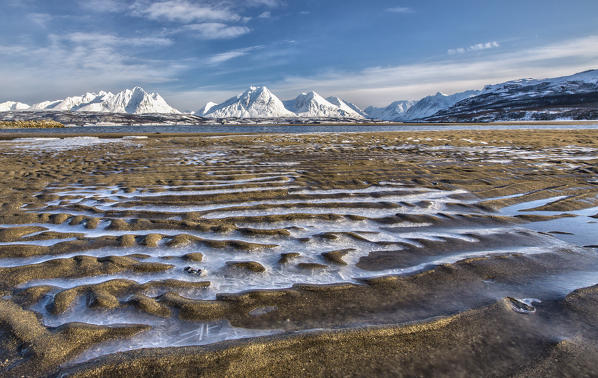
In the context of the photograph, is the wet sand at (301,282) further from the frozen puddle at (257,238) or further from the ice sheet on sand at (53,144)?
the ice sheet on sand at (53,144)

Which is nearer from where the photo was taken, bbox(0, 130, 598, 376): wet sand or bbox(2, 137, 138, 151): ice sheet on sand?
bbox(0, 130, 598, 376): wet sand

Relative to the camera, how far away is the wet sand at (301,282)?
10.5ft

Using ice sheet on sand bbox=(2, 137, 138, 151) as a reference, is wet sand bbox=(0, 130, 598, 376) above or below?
below

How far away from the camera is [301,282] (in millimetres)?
4867

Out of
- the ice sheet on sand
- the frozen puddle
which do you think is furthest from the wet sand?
the ice sheet on sand

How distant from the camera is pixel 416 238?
265 inches

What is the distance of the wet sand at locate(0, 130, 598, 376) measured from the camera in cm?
321

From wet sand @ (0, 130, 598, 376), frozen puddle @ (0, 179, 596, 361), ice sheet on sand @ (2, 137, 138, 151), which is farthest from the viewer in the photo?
ice sheet on sand @ (2, 137, 138, 151)

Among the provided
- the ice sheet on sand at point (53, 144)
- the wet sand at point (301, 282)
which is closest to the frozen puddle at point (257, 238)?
the wet sand at point (301, 282)

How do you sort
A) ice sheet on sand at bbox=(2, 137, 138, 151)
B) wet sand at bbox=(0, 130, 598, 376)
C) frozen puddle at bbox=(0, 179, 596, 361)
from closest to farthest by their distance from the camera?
wet sand at bbox=(0, 130, 598, 376) < frozen puddle at bbox=(0, 179, 596, 361) < ice sheet on sand at bbox=(2, 137, 138, 151)

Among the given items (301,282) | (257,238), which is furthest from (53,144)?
(301,282)

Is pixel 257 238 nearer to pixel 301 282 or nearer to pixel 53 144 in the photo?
pixel 301 282

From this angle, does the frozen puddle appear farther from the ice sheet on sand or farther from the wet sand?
the ice sheet on sand

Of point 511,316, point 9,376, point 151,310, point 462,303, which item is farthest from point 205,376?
point 511,316
